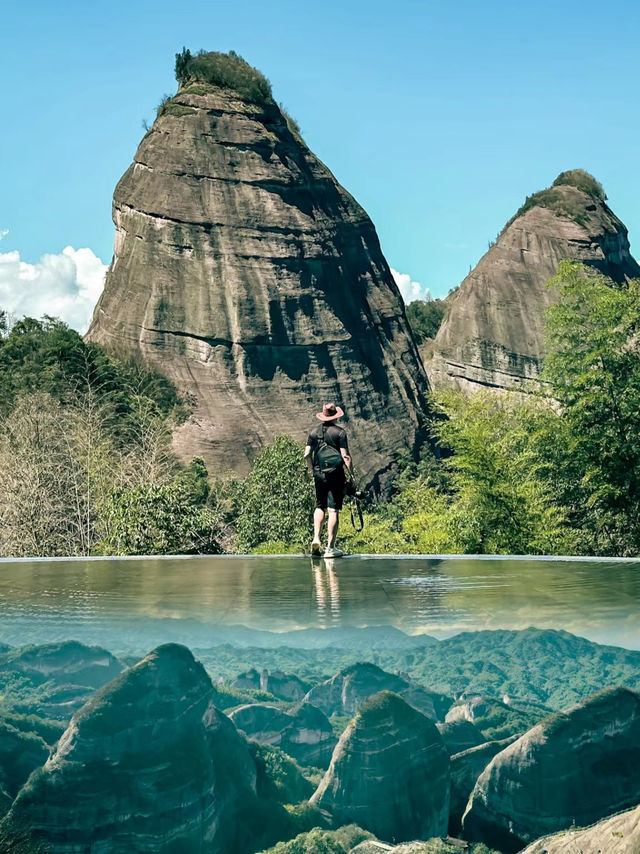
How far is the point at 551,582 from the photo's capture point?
6820 millimetres

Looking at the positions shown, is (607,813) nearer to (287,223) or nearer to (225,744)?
(225,744)

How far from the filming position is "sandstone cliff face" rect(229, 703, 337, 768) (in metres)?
4.77

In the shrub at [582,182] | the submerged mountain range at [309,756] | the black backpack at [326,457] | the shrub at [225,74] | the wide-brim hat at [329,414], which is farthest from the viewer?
the shrub at [582,182]

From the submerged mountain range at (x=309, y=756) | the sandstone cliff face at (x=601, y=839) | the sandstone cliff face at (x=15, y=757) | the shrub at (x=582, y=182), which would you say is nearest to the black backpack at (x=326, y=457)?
the submerged mountain range at (x=309, y=756)

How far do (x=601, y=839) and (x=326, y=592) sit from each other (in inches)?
98.3

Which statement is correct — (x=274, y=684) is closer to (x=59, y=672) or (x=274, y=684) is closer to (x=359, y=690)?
(x=359, y=690)

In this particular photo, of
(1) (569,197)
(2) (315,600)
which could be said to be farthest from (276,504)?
(1) (569,197)

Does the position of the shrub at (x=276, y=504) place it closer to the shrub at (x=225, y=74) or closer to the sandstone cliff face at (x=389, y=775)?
the sandstone cliff face at (x=389, y=775)

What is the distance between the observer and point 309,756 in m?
4.76

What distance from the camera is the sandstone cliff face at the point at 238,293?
172 feet

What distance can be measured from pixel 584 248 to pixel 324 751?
251ft

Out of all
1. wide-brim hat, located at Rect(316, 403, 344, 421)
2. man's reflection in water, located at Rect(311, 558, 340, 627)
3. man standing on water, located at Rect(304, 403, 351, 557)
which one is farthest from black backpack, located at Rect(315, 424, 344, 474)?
man's reflection in water, located at Rect(311, 558, 340, 627)

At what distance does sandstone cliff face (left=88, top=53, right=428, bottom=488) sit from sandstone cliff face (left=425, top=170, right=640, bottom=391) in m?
18.9

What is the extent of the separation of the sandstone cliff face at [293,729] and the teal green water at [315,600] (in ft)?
1.63
